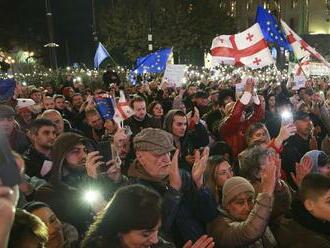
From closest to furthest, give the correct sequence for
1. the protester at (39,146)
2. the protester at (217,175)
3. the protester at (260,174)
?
the protester at (260,174)
the protester at (217,175)
the protester at (39,146)

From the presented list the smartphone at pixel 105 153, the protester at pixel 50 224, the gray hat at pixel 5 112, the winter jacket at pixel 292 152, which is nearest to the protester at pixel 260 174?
the winter jacket at pixel 292 152

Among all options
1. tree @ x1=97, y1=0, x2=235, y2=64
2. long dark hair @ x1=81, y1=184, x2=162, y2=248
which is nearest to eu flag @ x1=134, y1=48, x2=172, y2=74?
long dark hair @ x1=81, y1=184, x2=162, y2=248

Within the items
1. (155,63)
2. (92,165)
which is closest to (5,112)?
(92,165)

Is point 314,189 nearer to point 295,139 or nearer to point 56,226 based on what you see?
point 56,226

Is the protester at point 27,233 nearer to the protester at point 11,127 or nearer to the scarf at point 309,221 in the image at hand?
the scarf at point 309,221

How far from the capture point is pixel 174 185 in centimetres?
335

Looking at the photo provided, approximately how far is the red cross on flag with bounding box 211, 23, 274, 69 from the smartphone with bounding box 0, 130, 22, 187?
28.2 feet

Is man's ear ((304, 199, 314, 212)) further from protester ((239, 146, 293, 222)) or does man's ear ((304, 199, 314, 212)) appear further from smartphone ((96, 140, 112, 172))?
smartphone ((96, 140, 112, 172))

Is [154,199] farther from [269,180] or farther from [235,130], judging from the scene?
[235,130]

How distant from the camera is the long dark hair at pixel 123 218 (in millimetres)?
2354

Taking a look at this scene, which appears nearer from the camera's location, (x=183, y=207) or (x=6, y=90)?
(x=183, y=207)

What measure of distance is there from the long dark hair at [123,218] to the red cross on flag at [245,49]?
770cm

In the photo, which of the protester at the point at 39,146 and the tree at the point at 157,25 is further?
the tree at the point at 157,25

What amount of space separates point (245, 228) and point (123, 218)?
1142 millimetres
